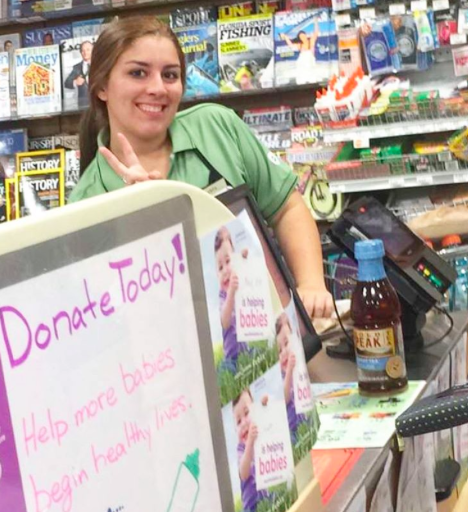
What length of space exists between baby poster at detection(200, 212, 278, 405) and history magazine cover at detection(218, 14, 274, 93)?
121 inches

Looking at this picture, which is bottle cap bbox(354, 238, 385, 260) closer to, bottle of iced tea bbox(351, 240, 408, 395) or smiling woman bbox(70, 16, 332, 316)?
bottle of iced tea bbox(351, 240, 408, 395)

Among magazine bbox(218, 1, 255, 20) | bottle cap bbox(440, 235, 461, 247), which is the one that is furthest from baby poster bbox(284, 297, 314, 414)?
magazine bbox(218, 1, 255, 20)

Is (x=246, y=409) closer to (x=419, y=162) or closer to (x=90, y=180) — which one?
(x=90, y=180)

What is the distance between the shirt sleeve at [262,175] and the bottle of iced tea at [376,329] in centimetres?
69

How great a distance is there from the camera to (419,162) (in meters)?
3.54

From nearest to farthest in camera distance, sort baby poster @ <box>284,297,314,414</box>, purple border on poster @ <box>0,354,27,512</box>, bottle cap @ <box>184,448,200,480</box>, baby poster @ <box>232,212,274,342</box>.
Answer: purple border on poster @ <box>0,354,27,512</box> → bottle cap @ <box>184,448,200,480</box> → baby poster @ <box>232,212,274,342</box> → baby poster @ <box>284,297,314,414</box>

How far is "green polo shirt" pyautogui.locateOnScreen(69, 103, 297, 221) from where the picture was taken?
2123 millimetres

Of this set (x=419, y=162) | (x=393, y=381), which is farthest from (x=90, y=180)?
(x=419, y=162)

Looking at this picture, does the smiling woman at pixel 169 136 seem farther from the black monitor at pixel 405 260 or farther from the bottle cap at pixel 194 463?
the bottle cap at pixel 194 463

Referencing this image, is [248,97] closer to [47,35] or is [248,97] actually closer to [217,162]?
[47,35]

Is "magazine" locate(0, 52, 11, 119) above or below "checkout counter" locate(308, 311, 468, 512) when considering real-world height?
above

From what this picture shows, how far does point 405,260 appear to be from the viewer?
5.73 ft

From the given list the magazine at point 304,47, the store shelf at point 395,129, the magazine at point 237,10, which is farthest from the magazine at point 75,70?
the store shelf at point 395,129

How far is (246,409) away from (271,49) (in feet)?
10.5
